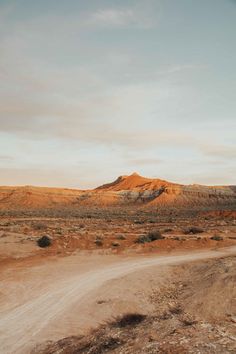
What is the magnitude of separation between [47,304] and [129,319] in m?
3.45

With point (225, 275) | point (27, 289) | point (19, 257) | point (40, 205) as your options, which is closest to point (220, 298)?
point (225, 275)

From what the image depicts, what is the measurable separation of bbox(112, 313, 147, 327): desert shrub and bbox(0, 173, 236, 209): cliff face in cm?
12318

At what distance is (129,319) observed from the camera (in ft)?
52.4

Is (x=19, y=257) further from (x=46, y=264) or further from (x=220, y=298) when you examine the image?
(x=220, y=298)

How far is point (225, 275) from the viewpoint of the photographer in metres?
18.9

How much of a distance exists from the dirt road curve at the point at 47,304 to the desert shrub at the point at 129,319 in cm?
205

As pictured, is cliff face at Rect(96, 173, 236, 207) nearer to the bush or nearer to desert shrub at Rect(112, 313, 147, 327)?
the bush

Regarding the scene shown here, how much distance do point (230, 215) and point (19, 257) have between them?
2049 inches

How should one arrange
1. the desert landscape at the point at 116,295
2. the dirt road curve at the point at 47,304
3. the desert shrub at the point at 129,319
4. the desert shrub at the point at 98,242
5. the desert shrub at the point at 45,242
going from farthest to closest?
1. the desert shrub at the point at 98,242
2. the desert shrub at the point at 45,242
3. the desert shrub at the point at 129,319
4. the dirt road curve at the point at 47,304
5. the desert landscape at the point at 116,295

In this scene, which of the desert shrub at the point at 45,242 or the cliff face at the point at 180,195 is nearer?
the desert shrub at the point at 45,242

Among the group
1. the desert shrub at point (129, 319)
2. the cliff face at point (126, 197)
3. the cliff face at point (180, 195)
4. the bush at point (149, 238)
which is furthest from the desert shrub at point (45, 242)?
the cliff face at point (180, 195)

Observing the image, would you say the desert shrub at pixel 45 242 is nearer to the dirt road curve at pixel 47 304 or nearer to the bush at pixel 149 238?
the bush at pixel 149 238

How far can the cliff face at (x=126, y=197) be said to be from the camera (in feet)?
480

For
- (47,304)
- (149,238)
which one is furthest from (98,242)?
(47,304)
